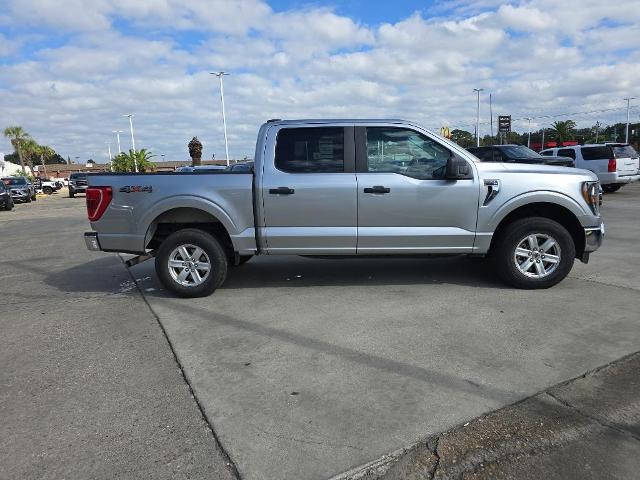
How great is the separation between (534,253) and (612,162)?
48.1 ft

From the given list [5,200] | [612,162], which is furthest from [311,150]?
[5,200]

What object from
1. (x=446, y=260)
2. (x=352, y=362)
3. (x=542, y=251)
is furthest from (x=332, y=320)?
(x=446, y=260)

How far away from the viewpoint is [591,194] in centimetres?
546

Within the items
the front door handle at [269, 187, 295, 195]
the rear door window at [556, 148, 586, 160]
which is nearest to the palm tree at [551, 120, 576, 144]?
the rear door window at [556, 148, 586, 160]

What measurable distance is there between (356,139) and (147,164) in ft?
209

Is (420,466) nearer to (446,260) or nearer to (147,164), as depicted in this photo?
(446,260)

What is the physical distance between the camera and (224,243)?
5.81 meters

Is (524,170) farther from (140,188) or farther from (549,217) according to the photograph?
(140,188)

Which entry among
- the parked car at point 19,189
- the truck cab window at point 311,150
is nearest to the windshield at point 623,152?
the truck cab window at point 311,150

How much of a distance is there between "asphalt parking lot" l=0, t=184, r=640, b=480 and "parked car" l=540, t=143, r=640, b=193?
12886 mm

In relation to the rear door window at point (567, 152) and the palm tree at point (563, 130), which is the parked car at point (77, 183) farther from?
the palm tree at point (563, 130)

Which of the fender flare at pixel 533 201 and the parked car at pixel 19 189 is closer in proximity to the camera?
the fender flare at pixel 533 201

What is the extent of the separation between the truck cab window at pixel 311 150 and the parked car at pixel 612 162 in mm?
15391

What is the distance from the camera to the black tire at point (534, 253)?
545 centimetres
